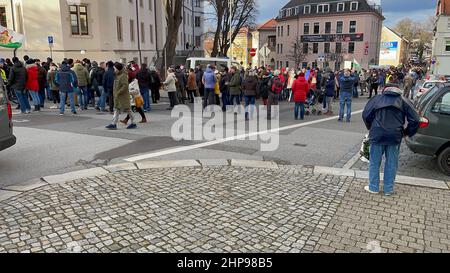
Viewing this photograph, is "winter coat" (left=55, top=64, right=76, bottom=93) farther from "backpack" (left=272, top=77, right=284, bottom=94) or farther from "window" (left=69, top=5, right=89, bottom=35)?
"window" (left=69, top=5, right=89, bottom=35)

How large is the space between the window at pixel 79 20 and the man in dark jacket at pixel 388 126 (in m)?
25.4

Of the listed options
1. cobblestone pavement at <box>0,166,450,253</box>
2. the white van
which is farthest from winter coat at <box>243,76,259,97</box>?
the white van

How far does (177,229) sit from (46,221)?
159 centimetres

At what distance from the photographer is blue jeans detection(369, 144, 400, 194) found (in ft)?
19.4

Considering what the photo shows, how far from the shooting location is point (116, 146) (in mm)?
8867

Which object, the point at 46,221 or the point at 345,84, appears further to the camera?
the point at 345,84

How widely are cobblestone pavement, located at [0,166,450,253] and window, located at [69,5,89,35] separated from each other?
921 inches

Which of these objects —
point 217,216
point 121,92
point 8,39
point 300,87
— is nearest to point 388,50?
point 8,39

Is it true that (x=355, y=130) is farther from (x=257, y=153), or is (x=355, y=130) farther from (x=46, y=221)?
(x=46, y=221)

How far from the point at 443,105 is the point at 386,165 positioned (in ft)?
6.93

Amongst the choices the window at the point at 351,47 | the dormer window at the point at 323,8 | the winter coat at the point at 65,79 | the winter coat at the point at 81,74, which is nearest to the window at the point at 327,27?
the dormer window at the point at 323,8

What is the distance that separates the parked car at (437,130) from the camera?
7.04 meters

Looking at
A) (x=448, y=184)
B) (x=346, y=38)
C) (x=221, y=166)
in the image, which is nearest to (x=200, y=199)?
(x=221, y=166)

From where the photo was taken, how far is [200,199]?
18.4ft
